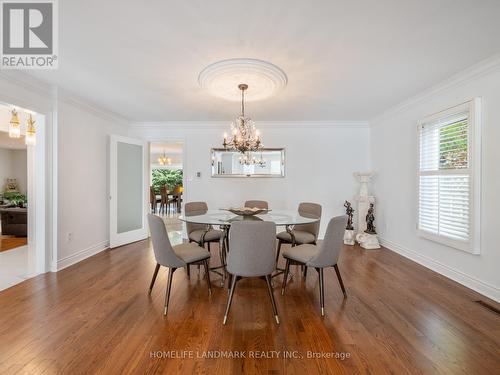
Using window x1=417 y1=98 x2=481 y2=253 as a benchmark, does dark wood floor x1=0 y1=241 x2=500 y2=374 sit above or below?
below

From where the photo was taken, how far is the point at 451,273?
2.78m

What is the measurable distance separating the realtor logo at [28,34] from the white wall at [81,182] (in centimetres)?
83

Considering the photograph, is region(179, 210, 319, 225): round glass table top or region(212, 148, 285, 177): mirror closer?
region(179, 210, 319, 225): round glass table top

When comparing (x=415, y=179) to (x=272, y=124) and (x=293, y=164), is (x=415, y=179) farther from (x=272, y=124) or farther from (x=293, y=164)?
(x=272, y=124)

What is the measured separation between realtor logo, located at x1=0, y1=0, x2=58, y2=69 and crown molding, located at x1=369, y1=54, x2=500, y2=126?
3.81 m

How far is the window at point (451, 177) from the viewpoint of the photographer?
247 cm

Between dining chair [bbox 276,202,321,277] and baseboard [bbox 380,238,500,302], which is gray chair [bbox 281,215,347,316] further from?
baseboard [bbox 380,238,500,302]

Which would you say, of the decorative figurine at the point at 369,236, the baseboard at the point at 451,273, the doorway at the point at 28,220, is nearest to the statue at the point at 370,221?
the decorative figurine at the point at 369,236

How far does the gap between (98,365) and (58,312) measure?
93 centimetres

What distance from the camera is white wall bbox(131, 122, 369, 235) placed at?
4.64 metres

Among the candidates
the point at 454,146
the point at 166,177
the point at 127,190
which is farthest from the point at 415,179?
the point at 166,177

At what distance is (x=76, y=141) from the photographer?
3.33m

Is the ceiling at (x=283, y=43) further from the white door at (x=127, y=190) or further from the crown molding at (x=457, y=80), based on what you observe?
the white door at (x=127, y=190)

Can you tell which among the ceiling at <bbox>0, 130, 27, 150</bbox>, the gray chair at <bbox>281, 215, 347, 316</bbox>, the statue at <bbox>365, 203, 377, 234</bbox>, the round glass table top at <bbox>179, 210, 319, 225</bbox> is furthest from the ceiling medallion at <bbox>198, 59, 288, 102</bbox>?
the ceiling at <bbox>0, 130, 27, 150</bbox>
